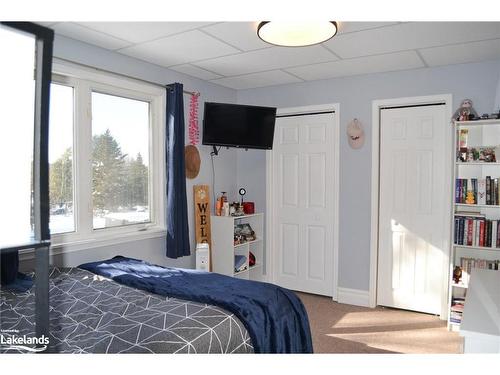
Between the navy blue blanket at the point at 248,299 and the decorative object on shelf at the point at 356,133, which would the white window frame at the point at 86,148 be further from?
the decorative object on shelf at the point at 356,133

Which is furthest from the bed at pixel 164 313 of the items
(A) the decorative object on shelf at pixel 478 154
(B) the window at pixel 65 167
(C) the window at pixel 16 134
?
(A) the decorative object on shelf at pixel 478 154

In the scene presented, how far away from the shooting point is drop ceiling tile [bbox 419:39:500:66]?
2.47 meters

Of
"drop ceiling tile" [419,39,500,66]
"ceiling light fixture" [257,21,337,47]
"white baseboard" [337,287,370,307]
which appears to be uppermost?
"drop ceiling tile" [419,39,500,66]

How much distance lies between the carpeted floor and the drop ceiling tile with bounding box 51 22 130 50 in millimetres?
2492

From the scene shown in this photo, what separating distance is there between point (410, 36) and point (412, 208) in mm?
1488

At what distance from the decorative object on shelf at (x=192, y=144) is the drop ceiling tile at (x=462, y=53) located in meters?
1.93

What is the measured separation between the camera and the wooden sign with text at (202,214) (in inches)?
132

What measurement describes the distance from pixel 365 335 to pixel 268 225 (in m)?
1.51

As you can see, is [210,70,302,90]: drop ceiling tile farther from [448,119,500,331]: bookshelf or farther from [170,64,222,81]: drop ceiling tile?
[448,119,500,331]: bookshelf

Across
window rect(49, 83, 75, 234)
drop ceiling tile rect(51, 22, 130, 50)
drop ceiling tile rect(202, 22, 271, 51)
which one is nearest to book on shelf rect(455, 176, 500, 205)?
drop ceiling tile rect(202, 22, 271, 51)

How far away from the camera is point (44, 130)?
1.59 feet

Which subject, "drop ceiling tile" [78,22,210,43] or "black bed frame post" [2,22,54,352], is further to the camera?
"drop ceiling tile" [78,22,210,43]
